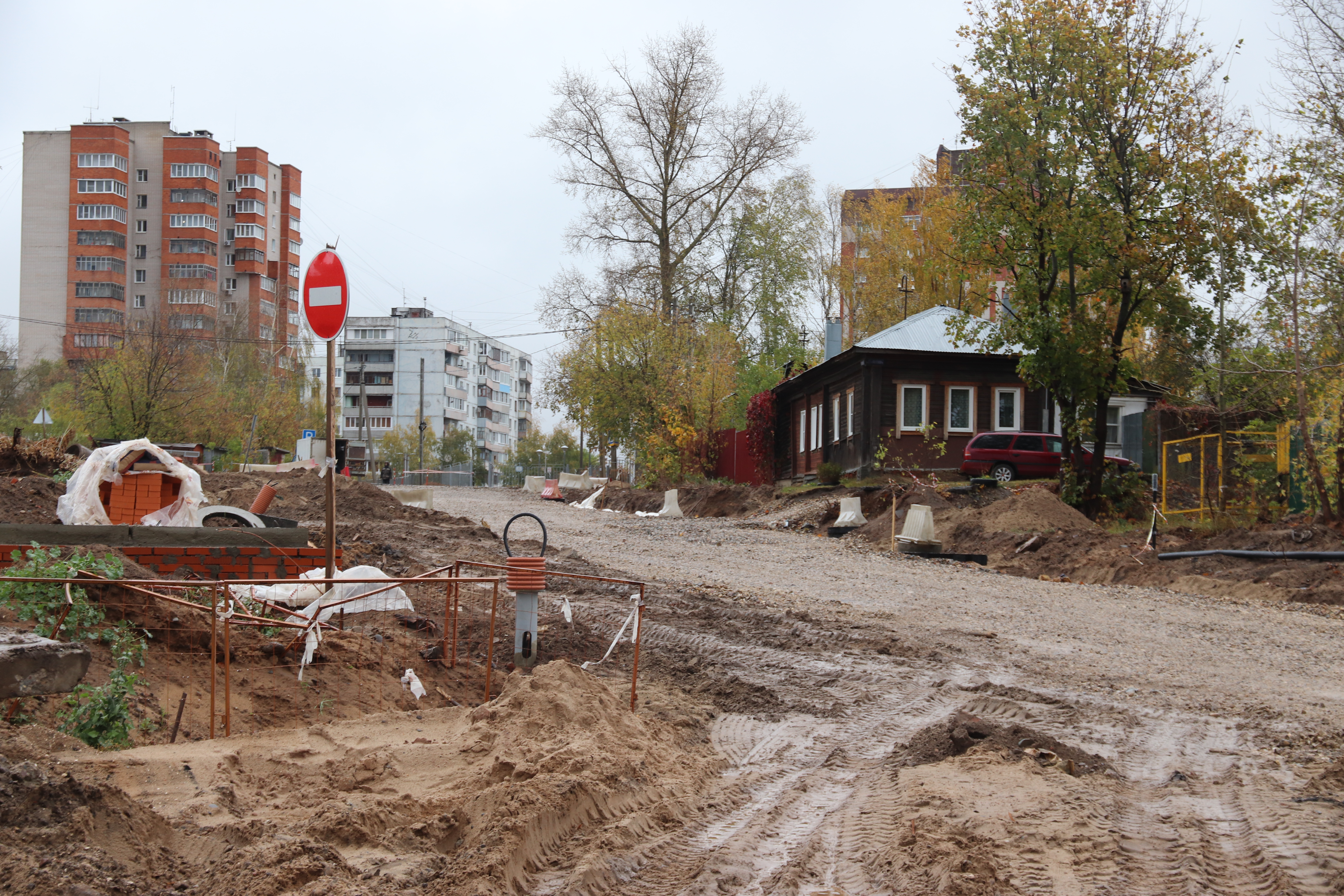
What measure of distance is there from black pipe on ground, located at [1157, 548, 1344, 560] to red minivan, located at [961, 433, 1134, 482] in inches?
425

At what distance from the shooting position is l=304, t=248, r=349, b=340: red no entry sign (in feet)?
26.4

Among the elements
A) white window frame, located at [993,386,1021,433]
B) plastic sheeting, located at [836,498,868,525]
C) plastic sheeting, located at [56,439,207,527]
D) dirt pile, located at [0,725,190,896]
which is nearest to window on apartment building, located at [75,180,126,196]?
white window frame, located at [993,386,1021,433]

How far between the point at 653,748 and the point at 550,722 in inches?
26.9

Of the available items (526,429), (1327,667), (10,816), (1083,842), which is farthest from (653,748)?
(526,429)

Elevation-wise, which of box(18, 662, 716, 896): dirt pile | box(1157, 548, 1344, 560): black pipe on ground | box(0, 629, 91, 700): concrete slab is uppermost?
box(0, 629, 91, 700): concrete slab

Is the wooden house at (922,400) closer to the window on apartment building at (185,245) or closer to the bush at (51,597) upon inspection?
the bush at (51,597)

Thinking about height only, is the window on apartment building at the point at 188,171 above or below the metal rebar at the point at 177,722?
above

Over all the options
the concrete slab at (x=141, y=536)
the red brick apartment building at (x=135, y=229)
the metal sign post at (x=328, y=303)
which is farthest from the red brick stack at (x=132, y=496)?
the red brick apartment building at (x=135, y=229)

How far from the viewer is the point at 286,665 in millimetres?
6875

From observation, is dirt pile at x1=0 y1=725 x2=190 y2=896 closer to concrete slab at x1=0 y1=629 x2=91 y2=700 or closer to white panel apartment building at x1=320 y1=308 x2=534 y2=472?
concrete slab at x1=0 y1=629 x2=91 y2=700

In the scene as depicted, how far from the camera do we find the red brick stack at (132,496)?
10844 millimetres

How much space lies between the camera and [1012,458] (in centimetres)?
2884

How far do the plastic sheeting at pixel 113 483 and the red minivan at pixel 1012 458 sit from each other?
22.1m

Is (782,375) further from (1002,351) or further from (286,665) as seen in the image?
(286,665)
